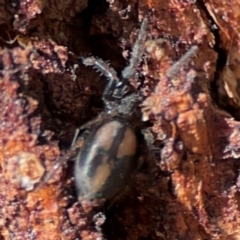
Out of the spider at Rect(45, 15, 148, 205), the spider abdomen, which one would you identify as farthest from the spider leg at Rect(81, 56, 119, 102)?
the spider abdomen

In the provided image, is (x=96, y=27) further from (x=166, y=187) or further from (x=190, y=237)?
(x=190, y=237)

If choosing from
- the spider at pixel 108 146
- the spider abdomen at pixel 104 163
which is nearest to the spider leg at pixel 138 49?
the spider at pixel 108 146

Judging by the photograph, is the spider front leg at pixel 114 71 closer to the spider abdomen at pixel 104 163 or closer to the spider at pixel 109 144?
the spider at pixel 109 144

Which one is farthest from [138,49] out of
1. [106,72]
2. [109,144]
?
[109,144]

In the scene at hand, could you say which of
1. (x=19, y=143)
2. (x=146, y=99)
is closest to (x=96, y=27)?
(x=146, y=99)

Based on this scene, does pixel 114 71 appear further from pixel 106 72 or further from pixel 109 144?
pixel 109 144

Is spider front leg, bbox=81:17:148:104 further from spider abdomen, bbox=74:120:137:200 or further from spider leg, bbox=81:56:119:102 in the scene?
spider abdomen, bbox=74:120:137:200
